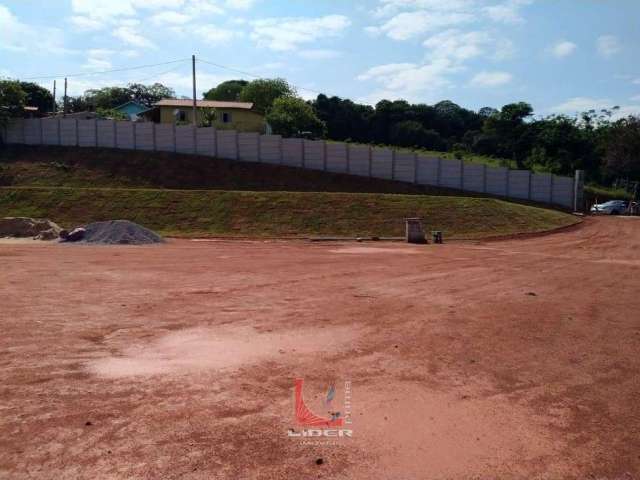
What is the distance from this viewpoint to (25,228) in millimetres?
29156

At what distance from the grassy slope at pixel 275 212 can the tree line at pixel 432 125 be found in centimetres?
2099

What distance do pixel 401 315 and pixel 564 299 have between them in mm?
4483

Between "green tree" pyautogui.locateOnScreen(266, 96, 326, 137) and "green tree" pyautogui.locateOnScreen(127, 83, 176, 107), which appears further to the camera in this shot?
"green tree" pyautogui.locateOnScreen(127, 83, 176, 107)

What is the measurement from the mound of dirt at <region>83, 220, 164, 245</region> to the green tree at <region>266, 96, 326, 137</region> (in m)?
39.6

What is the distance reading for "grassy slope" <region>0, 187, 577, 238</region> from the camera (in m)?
31.5

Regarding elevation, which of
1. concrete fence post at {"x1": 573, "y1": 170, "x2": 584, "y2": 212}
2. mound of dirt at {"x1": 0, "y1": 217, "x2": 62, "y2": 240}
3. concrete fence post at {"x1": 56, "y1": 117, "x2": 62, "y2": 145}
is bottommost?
mound of dirt at {"x1": 0, "y1": 217, "x2": 62, "y2": 240}

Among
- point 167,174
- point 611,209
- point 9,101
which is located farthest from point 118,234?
point 611,209

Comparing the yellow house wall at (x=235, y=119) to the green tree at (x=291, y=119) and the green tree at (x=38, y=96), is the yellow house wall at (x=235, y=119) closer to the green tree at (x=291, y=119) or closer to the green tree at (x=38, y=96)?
the green tree at (x=291, y=119)

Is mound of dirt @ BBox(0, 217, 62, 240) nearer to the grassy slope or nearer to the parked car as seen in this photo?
the grassy slope

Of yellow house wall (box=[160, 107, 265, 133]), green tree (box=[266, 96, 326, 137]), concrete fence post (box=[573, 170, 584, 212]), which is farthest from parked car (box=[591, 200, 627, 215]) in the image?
yellow house wall (box=[160, 107, 265, 133])

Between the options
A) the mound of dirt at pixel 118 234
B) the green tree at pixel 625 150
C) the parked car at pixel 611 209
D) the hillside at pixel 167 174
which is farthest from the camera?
the green tree at pixel 625 150

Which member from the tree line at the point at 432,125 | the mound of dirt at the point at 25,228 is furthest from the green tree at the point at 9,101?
the mound of dirt at the point at 25,228

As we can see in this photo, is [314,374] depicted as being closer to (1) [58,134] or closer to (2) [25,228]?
(2) [25,228]

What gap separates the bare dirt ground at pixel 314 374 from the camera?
519 cm
